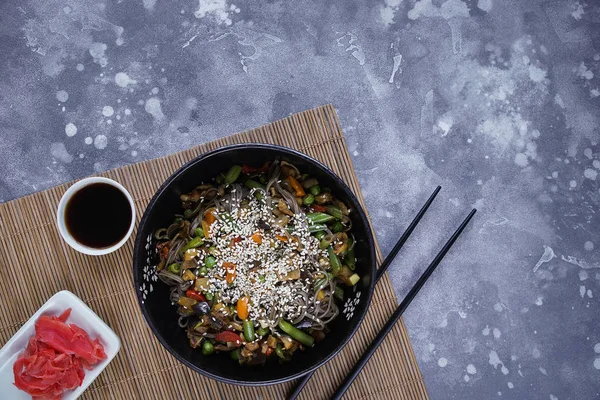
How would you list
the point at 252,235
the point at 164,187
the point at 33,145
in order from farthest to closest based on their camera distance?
the point at 33,145 → the point at 252,235 → the point at 164,187

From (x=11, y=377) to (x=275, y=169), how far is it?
1142 mm

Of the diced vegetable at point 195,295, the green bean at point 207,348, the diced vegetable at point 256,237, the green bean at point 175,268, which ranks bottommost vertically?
the green bean at point 207,348

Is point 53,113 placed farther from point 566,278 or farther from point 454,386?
point 566,278

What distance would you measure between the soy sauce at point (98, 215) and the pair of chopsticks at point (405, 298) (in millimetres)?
839

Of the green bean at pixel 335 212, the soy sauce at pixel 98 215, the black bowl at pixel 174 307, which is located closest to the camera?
the black bowl at pixel 174 307

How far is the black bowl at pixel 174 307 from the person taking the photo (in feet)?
5.70

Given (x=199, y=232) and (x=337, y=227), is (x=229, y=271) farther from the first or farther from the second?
(x=337, y=227)

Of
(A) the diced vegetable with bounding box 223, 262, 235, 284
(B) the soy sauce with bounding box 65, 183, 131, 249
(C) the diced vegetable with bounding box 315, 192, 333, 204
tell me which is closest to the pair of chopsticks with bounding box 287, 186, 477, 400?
(C) the diced vegetable with bounding box 315, 192, 333, 204

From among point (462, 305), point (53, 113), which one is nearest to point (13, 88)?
point (53, 113)

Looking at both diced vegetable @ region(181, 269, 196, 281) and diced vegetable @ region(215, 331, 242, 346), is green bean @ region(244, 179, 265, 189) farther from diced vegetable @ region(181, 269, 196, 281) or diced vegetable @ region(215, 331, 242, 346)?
diced vegetable @ region(215, 331, 242, 346)

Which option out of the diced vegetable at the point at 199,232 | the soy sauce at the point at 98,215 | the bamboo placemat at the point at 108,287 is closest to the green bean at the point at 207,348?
the bamboo placemat at the point at 108,287

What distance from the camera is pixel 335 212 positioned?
1861 mm

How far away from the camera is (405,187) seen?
7.43 feet

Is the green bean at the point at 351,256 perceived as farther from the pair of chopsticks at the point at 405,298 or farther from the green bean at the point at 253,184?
the green bean at the point at 253,184
